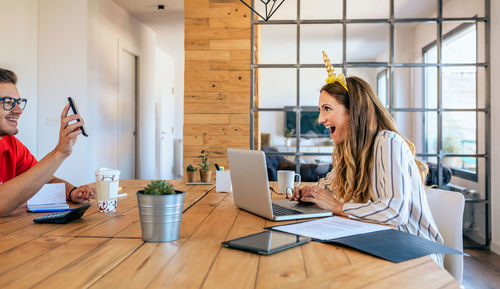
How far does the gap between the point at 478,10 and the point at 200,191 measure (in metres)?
3.21

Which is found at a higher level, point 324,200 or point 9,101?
point 9,101

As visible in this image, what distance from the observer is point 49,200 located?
1658 mm

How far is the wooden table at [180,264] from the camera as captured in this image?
0.84m

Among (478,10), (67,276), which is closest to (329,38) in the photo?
(478,10)

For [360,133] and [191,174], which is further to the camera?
[191,174]

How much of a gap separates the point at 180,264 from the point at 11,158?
1393 millimetres

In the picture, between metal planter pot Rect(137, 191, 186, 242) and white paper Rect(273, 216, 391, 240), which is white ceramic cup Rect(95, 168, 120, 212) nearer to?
metal planter pot Rect(137, 191, 186, 242)

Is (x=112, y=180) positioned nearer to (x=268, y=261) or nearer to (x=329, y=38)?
(x=268, y=261)

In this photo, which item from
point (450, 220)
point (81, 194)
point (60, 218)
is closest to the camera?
point (60, 218)

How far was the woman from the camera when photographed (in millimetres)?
1452

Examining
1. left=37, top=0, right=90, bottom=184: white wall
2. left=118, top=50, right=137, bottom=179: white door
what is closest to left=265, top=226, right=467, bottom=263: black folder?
left=37, top=0, right=90, bottom=184: white wall

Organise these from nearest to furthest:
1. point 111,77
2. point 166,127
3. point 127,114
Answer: point 111,77
point 127,114
point 166,127

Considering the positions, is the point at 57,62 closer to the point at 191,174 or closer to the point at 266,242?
the point at 191,174

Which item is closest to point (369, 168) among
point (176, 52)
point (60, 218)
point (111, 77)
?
point (60, 218)
